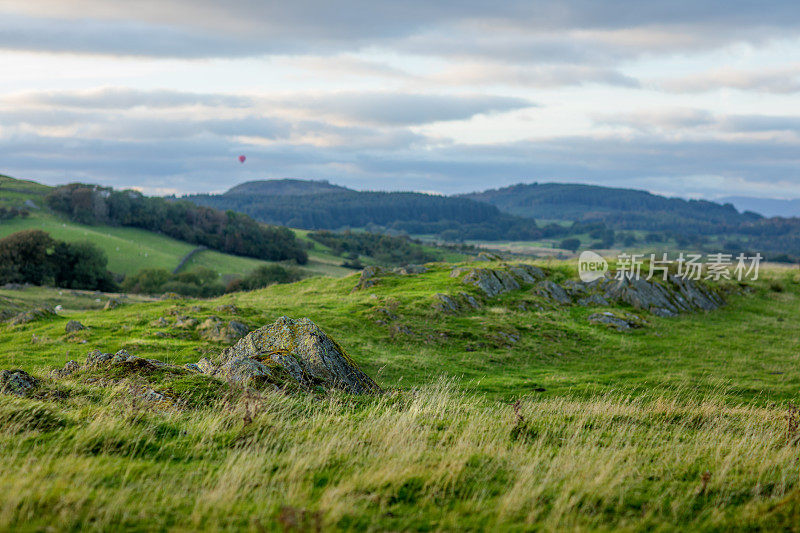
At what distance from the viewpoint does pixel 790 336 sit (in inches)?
1294

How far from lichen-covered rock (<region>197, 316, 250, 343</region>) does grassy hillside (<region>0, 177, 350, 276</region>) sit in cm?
8032

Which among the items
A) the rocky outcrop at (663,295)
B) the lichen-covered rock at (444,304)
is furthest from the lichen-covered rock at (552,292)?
the lichen-covered rock at (444,304)

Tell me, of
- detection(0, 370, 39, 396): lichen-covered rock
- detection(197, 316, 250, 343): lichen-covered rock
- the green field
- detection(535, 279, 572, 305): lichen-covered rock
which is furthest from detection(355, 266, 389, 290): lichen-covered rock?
detection(0, 370, 39, 396): lichen-covered rock

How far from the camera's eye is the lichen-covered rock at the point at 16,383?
10.4m

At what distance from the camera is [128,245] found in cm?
11181

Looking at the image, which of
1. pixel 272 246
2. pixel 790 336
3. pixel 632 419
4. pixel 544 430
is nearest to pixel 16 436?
pixel 544 430

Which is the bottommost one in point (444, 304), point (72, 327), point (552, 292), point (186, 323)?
point (72, 327)

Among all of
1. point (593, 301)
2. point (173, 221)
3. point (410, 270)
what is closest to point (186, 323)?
point (410, 270)

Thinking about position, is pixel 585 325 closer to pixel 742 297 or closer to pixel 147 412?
pixel 742 297

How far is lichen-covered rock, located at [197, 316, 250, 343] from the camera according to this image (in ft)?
74.5

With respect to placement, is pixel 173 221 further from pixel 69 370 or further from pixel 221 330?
pixel 69 370

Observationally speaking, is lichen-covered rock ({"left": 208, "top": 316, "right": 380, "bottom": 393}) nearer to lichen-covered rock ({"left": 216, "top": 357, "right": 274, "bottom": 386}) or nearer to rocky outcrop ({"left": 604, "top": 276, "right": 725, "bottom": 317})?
lichen-covered rock ({"left": 216, "top": 357, "right": 274, "bottom": 386})

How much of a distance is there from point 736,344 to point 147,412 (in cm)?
3158

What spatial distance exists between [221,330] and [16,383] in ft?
41.1
